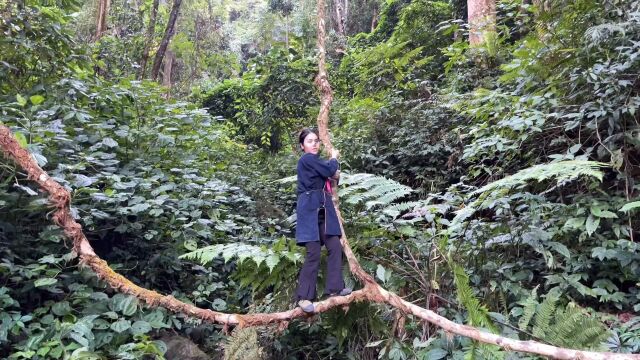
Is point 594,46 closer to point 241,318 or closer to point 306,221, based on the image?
point 306,221

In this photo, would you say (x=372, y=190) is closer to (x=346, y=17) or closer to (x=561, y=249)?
(x=561, y=249)

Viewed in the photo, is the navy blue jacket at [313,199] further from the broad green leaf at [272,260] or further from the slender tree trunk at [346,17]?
the slender tree trunk at [346,17]

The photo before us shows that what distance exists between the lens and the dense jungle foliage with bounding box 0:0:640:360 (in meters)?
3.41

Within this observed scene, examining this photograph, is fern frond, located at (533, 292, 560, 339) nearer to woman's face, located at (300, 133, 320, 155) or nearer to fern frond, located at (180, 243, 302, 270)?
fern frond, located at (180, 243, 302, 270)

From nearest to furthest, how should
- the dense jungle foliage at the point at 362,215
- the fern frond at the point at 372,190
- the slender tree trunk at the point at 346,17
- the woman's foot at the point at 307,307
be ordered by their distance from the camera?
the woman's foot at the point at 307,307 → the dense jungle foliage at the point at 362,215 → the fern frond at the point at 372,190 → the slender tree trunk at the point at 346,17

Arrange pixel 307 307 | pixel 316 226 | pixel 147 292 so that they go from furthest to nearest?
pixel 316 226 < pixel 147 292 < pixel 307 307

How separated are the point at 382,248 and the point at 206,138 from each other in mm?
3522

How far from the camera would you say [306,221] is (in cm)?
355

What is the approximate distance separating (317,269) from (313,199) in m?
0.56

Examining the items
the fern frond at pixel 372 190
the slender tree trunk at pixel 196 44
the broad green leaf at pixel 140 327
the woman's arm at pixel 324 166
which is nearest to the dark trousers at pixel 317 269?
the woman's arm at pixel 324 166

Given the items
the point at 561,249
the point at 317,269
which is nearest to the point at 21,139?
the point at 317,269

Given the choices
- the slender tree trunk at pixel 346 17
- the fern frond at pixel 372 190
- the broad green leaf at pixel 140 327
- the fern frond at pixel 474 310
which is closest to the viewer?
the fern frond at pixel 474 310

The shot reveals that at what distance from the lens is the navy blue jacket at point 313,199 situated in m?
3.53

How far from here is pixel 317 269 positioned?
140 inches
